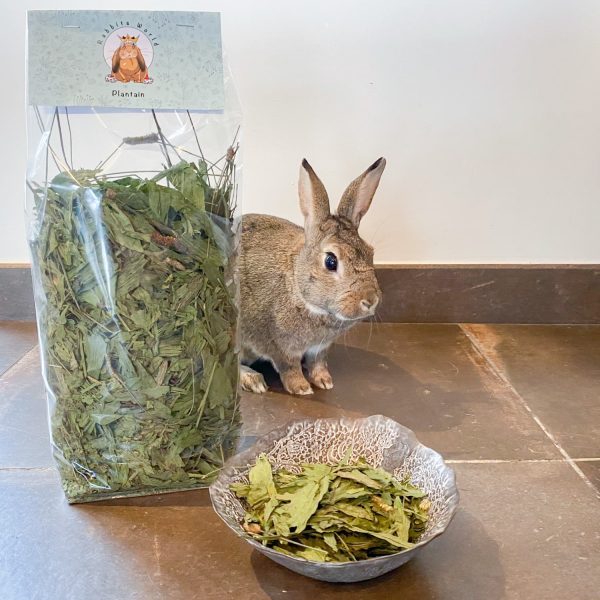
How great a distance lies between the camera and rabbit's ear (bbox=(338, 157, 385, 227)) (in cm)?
112

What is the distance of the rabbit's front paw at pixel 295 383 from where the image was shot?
1199 millimetres

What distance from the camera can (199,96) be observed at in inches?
30.8

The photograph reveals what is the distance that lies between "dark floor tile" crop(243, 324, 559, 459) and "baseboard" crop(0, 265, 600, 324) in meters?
0.07

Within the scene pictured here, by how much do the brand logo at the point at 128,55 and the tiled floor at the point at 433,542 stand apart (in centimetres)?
51

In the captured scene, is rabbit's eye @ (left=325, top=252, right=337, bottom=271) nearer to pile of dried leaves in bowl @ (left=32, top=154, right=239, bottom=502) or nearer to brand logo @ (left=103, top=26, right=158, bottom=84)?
pile of dried leaves in bowl @ (left=32, top=154, right=239, bottom=502)

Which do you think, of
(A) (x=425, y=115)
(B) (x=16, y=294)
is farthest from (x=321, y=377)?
(B) (x=16, y=294)

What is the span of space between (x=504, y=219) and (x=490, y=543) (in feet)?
2.73

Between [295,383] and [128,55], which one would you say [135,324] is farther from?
[295,383]

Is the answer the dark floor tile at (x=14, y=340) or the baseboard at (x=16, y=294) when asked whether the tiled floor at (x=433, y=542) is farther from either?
the baseboard at (x=16, y=294)

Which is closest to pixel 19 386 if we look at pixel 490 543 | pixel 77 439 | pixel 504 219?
pixel 77 439

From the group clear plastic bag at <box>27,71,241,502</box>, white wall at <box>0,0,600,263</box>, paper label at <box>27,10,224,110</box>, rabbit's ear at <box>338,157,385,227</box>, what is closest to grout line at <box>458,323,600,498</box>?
white wall at <box>0,0,600,263</box>

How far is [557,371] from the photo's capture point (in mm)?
1277

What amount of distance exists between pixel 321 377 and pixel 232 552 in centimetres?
49

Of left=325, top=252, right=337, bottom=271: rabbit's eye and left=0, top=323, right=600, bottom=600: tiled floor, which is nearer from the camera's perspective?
left=0, top=323, right=600, bottom=600: tiled floor
